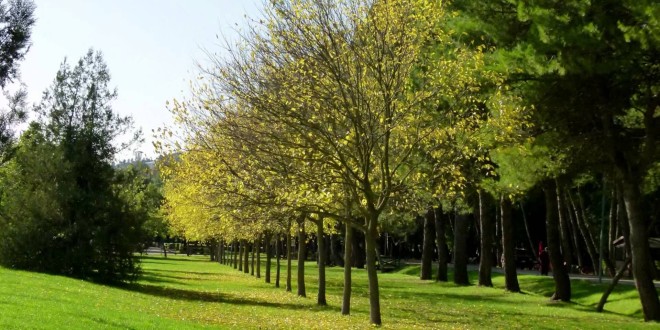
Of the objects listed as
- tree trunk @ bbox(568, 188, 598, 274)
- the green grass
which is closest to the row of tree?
the green grass

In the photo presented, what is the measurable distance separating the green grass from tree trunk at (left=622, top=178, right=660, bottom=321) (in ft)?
1.80

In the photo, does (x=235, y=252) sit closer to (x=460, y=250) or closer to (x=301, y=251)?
(x=460, y=250)

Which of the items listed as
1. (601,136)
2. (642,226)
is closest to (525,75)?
(601,136)

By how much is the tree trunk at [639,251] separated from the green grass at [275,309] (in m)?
0.55

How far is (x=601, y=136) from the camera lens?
2144cm

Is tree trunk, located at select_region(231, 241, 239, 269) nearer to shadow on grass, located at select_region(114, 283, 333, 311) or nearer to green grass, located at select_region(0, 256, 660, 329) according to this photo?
green grass, located at select_region(0, 256, 660, 329)

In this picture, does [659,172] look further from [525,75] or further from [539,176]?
[525,75]

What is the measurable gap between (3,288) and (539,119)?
14230mm

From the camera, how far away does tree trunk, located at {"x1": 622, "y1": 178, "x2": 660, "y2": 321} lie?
21391 mm

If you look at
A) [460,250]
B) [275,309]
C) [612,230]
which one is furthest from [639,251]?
[612,230]

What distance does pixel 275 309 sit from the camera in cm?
2425

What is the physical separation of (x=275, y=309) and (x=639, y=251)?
10.4 m

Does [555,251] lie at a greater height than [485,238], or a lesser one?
lesser

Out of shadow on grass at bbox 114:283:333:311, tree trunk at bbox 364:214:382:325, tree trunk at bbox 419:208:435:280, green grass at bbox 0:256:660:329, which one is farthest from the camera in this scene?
tree trunk at bbox 419:208:435:280
